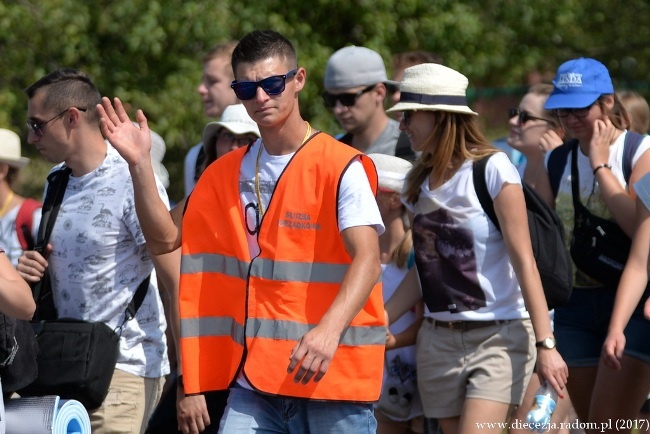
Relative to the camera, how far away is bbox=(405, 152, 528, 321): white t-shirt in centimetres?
512

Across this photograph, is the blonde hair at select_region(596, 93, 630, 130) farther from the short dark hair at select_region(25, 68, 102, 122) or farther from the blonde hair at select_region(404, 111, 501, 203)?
the short dark hair at select_region(25, 68, 102, 122)

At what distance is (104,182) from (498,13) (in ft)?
35.8

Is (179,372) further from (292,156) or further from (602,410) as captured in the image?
(602,410)

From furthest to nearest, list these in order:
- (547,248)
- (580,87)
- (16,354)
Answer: (580,87) → (547,248) → (16,354)

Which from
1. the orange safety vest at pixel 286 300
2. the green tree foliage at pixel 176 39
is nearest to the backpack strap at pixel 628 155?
the orange safety vest at pixel 286 300

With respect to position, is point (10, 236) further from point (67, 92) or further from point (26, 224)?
point (67, 92)

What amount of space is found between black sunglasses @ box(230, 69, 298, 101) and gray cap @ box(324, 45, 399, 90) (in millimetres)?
2561

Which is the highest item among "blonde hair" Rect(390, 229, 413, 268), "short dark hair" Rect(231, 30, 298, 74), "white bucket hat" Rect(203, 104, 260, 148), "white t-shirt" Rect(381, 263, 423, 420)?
"short dark hair" Rect(231, 30, 298, 74)

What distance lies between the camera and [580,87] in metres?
5.96

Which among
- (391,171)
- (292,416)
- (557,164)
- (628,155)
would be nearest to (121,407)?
(292,416)

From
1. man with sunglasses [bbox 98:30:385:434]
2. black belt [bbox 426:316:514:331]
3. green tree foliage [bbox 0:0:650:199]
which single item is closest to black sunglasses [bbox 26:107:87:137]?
man with sunglasses [bbox 98:30:385:434]

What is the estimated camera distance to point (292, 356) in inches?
155

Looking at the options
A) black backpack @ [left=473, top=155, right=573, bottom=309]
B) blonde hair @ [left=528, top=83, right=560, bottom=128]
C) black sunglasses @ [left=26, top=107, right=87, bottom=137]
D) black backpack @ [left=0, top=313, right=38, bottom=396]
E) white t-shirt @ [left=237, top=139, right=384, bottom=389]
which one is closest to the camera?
white t-shirt @ [left=237, top=139, right=384, bottom=389]

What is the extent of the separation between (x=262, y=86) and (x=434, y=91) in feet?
4.02
